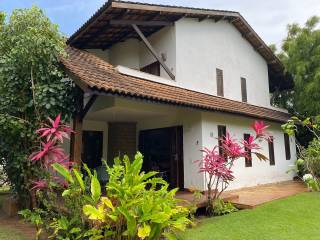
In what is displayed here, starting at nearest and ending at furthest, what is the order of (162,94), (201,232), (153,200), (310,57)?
(153,200) → (201,232) → (162,94) → (310,57)

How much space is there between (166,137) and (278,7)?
1141 cm

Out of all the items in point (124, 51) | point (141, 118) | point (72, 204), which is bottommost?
point (72, 204)

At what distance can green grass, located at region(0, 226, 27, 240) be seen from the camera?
6.13m

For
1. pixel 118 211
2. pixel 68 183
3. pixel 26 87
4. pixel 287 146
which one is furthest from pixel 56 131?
pixel 287 146

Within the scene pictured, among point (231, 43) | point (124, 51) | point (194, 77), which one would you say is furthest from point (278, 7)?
point (124, 51)

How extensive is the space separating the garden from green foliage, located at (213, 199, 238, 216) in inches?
1.1

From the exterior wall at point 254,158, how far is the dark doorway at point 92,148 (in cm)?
474

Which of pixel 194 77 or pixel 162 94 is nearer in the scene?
pixel 162 94

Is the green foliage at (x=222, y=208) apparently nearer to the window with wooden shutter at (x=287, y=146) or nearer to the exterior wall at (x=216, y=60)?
the exterior wall at (x=216, y=60)

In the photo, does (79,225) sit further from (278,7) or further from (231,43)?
(278,7)

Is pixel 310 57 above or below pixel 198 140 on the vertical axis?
above

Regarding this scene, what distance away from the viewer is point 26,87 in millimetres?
7742

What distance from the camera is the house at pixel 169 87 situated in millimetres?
9828

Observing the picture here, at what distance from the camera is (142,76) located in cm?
1038
